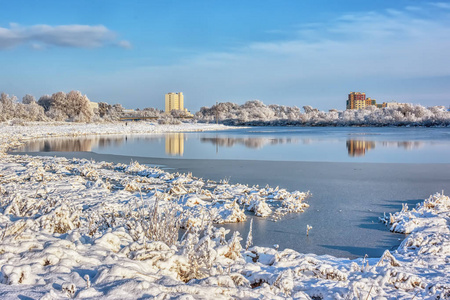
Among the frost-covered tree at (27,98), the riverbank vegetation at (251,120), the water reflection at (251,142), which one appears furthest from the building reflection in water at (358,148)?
the frost-covered tree at (27,98)

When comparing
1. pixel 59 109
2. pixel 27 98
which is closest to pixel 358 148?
pixel 59 109

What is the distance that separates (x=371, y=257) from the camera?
16.8 ft

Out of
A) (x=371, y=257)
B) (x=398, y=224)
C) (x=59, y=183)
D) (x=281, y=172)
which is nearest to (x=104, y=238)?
(x=371, y=257)

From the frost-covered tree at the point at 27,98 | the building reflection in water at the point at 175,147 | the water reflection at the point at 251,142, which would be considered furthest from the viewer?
Result: the frost-covered tree at the point at 27,98

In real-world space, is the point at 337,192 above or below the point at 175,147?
below

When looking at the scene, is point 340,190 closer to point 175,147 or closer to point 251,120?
point 175,147

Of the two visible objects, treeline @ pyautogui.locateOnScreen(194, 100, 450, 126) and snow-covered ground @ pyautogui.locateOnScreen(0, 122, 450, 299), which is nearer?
snow-covered ground @ pyautogui.locateOnScreen(0, 122, 450, 299)

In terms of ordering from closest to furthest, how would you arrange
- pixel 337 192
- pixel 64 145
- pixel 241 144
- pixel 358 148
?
pixel 337 192 → pixel 358 148 → pixel 64 145 → pixel 241 144

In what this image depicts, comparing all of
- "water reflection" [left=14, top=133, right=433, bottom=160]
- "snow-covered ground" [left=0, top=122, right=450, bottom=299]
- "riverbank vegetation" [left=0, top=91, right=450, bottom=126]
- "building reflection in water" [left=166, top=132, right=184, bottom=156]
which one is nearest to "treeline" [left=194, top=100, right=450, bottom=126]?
"riverbank vegetation" [left=0, top=91, right=450, bottom=126]

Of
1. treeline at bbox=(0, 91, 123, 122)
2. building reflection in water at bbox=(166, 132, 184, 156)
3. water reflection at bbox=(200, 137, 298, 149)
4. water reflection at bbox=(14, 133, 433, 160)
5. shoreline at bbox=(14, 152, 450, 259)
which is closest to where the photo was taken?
shoreline at bbox=(14, 152, 450, 259)

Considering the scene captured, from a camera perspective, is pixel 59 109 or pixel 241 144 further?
pixel 59 109

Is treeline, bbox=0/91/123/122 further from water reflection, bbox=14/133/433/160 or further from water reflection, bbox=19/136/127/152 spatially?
water reflection, bbox=14/133/433/160

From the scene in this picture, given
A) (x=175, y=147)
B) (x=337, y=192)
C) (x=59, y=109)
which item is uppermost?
(x=59, y=109)

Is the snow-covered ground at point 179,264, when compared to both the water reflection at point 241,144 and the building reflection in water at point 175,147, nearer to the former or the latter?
the water reflection at point 241,144
